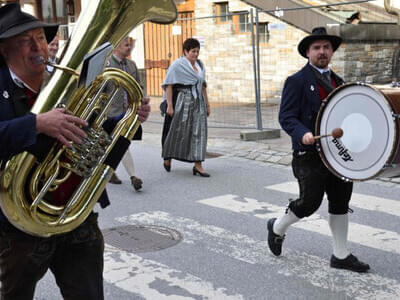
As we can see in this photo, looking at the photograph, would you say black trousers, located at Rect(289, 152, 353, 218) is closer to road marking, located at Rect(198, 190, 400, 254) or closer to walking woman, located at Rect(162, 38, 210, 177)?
road marking, located at Rect(198, 190, 400, 254)

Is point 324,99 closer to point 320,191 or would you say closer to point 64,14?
point 320,191

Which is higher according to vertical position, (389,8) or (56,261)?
(389,8)

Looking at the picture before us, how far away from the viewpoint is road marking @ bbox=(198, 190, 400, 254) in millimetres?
5176

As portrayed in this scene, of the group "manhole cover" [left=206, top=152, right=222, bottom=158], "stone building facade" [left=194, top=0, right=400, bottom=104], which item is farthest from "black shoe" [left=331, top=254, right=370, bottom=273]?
"stone building facade" [left=194, top=0, right=400, bottom=104]

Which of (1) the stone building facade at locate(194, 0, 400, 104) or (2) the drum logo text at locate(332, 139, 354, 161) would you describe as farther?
(1) the stone building facade at locate(194, 0, 400, 104)

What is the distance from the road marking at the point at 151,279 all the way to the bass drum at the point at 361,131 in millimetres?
1135

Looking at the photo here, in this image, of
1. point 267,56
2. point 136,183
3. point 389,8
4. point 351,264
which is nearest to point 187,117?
point 136,183

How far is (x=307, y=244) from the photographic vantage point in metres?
5.20

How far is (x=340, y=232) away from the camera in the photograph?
14.9 feet

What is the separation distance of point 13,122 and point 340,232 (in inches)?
113

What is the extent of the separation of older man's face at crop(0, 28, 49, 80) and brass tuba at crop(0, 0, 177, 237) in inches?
6.7

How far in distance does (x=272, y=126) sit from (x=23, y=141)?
899cm

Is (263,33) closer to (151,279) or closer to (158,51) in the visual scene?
(158,51)

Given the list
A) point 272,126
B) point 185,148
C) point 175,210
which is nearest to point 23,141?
point 175,210
